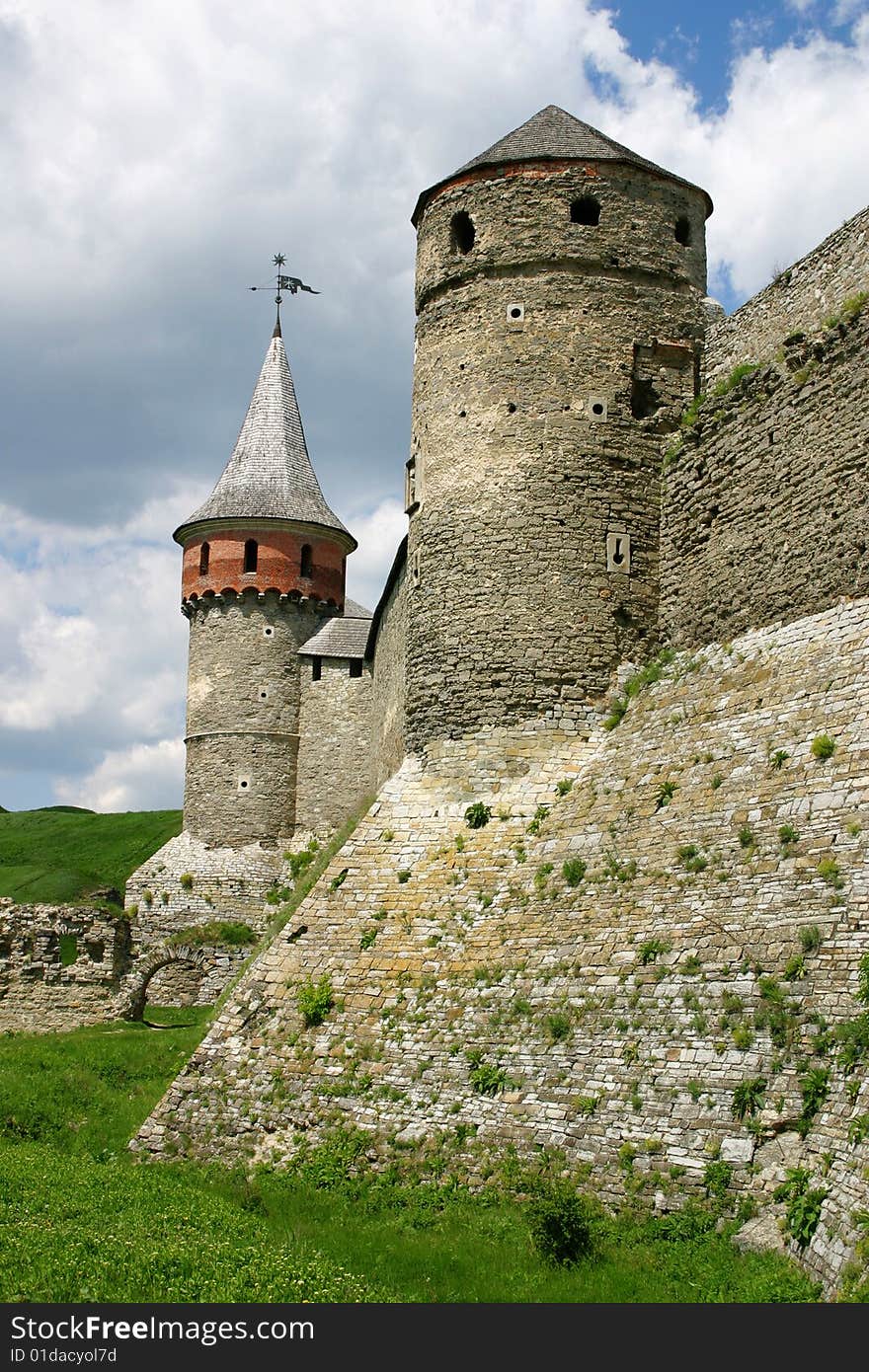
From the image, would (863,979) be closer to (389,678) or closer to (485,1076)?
(485,1076)

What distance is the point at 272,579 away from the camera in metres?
41.1

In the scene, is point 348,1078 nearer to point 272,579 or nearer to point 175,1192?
point 175,1192

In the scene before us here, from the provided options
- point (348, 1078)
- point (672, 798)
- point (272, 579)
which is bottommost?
point (348, 1078)

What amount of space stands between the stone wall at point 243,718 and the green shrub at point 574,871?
83.4ft

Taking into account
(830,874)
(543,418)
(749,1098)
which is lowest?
(749,1098)

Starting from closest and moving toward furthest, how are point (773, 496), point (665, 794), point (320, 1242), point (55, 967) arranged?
1. point (320, 1242)
2. point (665, 794)
3. point (773, 496)
4. point (55, 967)

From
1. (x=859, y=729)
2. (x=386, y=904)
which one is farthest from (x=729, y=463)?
(x=386, y=904)

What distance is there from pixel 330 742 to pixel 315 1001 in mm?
24525

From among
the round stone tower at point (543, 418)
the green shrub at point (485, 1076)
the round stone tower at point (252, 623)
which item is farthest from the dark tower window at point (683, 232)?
the round stone tower at point (252, 623)

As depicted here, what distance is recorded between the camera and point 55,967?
2839cm

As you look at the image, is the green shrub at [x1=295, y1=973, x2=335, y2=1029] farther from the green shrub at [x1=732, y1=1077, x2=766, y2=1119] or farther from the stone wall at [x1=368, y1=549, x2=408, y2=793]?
the stone wall at [x1=368, y1=549, x2=408, y2=793]

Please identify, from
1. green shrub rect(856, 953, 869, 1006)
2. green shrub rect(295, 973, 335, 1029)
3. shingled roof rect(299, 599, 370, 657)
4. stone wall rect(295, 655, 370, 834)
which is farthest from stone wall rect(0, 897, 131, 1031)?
green shrub rect(856, 953, 869, 1006)

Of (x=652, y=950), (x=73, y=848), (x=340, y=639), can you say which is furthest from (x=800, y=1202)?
(x=73, y=848)

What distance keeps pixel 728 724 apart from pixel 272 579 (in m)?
28.6
